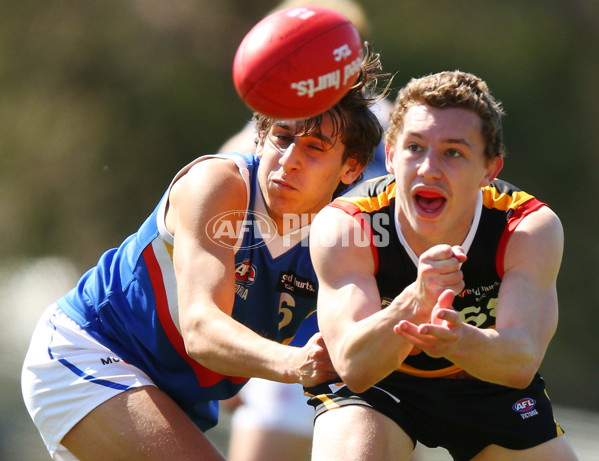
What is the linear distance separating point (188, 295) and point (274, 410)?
1.57 m

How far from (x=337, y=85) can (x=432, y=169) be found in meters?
0.48

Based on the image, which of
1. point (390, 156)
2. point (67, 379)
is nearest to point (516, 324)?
point (390, 156)

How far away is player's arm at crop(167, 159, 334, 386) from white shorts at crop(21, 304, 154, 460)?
0.40 meters

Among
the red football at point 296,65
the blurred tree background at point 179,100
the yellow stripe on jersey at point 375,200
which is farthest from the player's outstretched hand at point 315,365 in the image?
the blurred tree background at point 179,100

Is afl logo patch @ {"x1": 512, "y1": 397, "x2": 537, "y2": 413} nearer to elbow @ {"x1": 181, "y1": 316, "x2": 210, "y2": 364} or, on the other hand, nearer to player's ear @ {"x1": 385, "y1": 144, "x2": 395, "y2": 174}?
player's ear @ {"x1": 385, "y1": 144, "x2": 395, "y2": 174}

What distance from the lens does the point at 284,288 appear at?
3.46m

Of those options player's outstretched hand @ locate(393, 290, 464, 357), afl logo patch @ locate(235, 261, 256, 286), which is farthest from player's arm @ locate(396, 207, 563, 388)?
afl logo patch @ locate(235, 261, 256, 286)

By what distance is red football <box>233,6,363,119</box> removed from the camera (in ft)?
10.1

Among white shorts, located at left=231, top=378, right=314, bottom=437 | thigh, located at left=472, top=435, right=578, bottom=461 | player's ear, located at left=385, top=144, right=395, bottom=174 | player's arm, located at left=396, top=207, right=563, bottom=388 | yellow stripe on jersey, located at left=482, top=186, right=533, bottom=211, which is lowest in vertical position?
white shorts, located at left=231, top=378, right=314, bottom=437

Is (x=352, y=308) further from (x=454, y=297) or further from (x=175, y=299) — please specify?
(x=175, y=299)

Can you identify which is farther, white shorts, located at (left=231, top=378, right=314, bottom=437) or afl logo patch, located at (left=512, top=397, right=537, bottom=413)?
white shorts, located at (left=231, top=378, right=314, bottom=437)

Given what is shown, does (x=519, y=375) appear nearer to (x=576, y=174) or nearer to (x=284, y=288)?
(x=284, y=288)

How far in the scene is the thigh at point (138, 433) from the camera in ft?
10.6

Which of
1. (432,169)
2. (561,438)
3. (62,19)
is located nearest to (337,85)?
(432,169)
